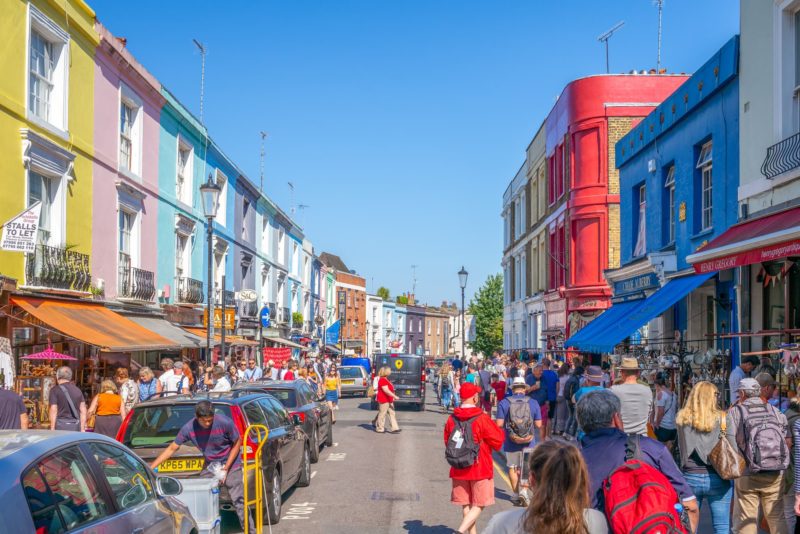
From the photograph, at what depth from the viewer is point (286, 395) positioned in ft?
46.8

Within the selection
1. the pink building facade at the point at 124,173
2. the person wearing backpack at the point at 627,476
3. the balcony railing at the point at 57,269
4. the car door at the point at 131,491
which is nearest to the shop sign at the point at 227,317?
the pink building facade at the point at 124,173

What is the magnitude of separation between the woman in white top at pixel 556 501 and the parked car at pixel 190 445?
5321mm

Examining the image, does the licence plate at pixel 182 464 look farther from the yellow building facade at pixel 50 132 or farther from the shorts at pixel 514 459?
the yellow building facade at pixel 50 132

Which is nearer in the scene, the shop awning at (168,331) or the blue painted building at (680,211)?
the blue painted building at (680,211)

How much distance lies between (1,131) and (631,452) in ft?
42.9

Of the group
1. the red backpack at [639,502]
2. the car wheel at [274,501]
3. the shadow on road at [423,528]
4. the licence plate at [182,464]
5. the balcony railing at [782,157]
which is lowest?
the shadow on road at [423,528]

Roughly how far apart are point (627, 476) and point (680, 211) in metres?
13.2

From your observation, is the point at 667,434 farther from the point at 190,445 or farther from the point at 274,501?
the point at 190,445

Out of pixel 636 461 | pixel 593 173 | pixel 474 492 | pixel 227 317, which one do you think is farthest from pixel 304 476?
pixel 593 173

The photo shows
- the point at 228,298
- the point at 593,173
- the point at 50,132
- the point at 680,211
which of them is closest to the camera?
the point at 50,132

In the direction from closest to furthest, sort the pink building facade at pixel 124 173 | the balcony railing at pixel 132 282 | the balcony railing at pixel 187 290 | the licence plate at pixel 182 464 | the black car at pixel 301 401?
the licence plate at pixel 182 464 < the black car at pixel 301 401 < the pink building facade at pixel 124 173 < the balcony railing at pixel 132 282 < the balcony railing at pixel 187 290

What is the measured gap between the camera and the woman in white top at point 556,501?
3.65 m

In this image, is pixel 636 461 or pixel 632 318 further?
pixel 632 318

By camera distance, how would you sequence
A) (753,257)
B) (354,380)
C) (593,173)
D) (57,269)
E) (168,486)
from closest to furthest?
(168,486) < (753,257) < (57,269) < (593,173) < (354,380)
